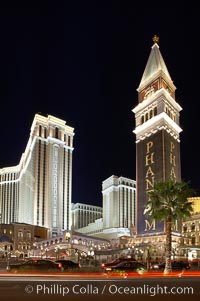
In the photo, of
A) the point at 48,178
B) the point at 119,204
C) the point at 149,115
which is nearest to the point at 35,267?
the point at 149,115

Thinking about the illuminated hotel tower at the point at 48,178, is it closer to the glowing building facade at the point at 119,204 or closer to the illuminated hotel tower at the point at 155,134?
the glowing building facade at the point at 119,204

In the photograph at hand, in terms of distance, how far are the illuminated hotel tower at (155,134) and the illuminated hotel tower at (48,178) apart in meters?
48.2

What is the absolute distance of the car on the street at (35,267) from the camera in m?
36.5

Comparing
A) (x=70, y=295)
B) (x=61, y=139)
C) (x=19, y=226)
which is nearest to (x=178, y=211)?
(x=70, y=295)

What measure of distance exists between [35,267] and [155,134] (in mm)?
81507

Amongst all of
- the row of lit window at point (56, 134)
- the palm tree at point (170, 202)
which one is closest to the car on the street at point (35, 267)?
the palm tree at point (170, 202)

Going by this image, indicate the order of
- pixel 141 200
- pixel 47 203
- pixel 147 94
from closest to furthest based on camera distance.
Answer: pixel 141 200
pixel 147 94
pixel 47 203

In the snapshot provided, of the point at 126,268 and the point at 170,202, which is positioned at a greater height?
the point at 170,202

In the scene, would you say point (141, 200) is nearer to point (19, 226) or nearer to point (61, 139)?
point (19, 226)

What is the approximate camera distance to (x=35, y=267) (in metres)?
37.2

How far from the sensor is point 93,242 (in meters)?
136

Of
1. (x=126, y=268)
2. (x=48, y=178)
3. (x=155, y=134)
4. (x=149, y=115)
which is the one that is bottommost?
(x=126, y=268)

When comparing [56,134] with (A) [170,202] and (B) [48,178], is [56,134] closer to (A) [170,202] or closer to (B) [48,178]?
(B) [48,178]

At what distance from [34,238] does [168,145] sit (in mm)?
61427
